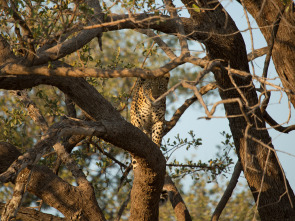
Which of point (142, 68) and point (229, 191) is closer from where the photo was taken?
point (142, 68)

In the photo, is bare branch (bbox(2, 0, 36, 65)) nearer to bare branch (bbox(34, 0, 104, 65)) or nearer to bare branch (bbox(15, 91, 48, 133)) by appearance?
bare branch (bbox(34, 0, 104, 65))

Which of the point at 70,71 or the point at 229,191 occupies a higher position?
the point at 229,191

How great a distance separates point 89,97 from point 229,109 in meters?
1.23

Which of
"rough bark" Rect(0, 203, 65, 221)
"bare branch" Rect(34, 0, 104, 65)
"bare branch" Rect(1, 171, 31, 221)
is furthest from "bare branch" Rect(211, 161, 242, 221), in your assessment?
"bare branch" Rect(1, 171, 31, 221)

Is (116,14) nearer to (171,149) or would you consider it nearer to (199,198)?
(171,149)

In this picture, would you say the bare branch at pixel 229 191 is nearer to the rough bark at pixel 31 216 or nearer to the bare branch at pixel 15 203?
the rough bark at pixel 31 216

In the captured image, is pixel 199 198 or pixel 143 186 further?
pixel 199 198

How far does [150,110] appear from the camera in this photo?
5824 mm

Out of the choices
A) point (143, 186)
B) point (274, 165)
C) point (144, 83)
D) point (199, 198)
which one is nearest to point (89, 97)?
point (143, 186)

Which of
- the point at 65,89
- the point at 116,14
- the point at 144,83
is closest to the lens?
the point at 116,14

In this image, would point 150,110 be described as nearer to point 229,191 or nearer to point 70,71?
point 229,191

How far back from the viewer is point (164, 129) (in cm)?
531

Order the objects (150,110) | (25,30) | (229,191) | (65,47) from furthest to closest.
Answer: (150,110) < (229,191) < (65,47) < (25,30)

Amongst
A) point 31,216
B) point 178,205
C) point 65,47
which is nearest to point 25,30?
point 65,47
